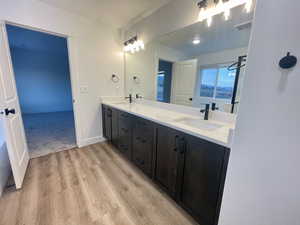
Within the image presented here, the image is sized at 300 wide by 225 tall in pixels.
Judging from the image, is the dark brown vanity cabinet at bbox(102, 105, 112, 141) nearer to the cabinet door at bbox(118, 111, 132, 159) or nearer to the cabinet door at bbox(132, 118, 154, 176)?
the cabinet door at bbox(118, 111, 132, 159)

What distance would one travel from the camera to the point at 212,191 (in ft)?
3.21

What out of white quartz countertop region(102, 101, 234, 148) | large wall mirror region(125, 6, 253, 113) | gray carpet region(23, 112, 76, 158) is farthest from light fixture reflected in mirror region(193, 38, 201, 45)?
gray carpet region(23, 112, 76, 158)

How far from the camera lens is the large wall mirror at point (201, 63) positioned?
1.32m

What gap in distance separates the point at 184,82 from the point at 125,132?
46.8 inches

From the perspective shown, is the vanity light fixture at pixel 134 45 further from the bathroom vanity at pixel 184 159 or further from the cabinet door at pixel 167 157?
the cabinet door at pixel 167 157

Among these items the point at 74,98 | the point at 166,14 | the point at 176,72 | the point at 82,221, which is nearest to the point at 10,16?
the point at 74,98

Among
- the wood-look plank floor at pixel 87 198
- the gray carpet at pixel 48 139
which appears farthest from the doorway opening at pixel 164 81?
the gray carpet at pixel 48 139

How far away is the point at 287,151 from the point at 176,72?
1.62 metres

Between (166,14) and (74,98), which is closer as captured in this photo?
(166,14)

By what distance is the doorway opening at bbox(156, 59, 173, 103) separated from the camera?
6.82 ft

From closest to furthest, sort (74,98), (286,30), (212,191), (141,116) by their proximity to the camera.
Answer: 1. (286,30)
2. (212,191)
3. (141,116)
4. (74,98)

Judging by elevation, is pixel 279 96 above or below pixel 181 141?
above

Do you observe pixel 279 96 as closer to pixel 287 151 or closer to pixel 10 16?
pixel 287 151

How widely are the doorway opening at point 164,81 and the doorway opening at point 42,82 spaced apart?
273 cm
